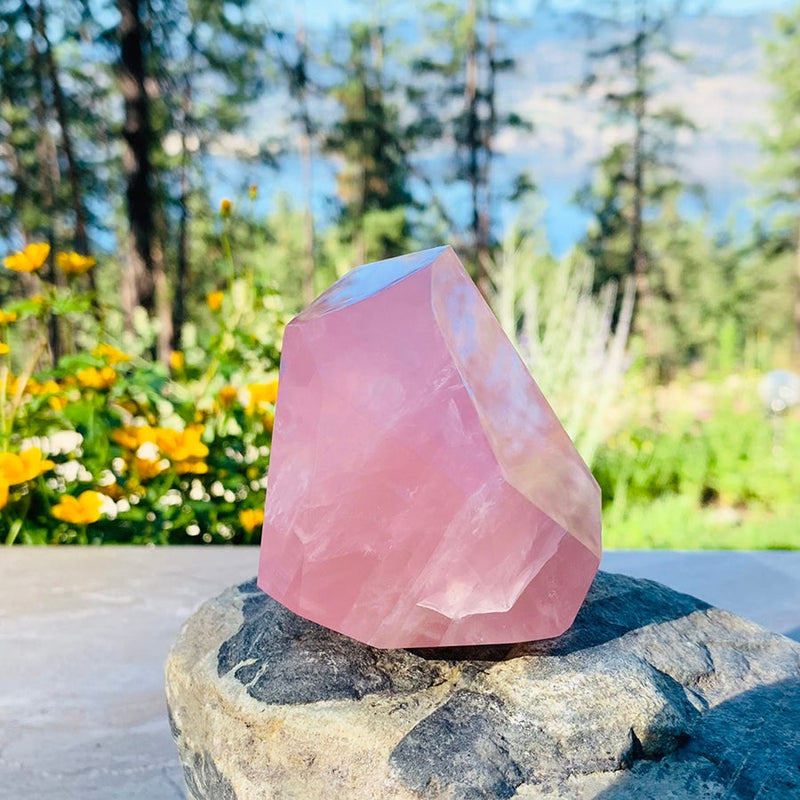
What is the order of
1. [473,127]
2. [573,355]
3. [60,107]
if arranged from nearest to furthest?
[573,355] → [60,107] → [473,127]

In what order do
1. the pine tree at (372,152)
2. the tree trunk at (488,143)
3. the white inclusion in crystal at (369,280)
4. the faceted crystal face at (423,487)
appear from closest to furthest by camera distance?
1. the faceted crystal face at (423,487)
2. the white inclusion in crystal at (369,280)
3. the tree trunk at (488,143)
4. the pine tree at (372,152)

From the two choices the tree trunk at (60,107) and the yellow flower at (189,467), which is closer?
the yellow flower at (189,467)

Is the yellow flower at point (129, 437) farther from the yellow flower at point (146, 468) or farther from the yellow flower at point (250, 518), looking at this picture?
the yellow flower at point (250, 518)

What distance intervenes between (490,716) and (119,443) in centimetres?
187

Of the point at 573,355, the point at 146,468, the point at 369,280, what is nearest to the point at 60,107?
the point at 573,355

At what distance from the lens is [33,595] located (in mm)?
2119

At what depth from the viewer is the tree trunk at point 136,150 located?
618cm

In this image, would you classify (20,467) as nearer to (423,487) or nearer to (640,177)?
(423,487)

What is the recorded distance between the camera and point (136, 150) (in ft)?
20.6

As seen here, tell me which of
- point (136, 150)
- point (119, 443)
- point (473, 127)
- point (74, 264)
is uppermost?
point (473, 127)

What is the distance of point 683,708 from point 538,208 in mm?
14315

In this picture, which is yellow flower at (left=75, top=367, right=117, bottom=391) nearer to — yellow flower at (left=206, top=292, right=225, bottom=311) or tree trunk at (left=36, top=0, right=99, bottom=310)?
yellow flower at (left=206, top=292, right=225, bottom=311)

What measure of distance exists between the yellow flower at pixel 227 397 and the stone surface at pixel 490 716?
1.60 meters

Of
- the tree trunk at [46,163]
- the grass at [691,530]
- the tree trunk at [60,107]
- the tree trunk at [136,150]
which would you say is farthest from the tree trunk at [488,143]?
the grass at [691,530]
